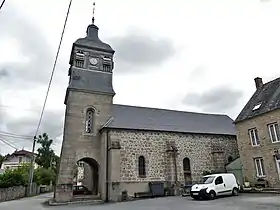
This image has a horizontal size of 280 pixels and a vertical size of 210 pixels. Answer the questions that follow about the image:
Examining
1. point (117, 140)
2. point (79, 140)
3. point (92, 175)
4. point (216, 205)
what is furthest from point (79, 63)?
point (216, 205)

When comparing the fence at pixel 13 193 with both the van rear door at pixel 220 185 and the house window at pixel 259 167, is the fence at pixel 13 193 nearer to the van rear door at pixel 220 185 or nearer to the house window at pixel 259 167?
the van rear door at pixel 220 185

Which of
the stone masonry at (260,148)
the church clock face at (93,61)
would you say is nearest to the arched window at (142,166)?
the stone masonry at (260,148)

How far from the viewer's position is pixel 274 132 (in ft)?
63.4

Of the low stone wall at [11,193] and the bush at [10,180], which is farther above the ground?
the bush at [10,180]

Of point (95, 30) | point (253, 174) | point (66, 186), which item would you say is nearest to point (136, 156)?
point (66, 186)

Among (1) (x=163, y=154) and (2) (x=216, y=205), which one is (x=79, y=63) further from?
(2) (x=216, y=205)

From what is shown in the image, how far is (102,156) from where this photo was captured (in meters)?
21.8

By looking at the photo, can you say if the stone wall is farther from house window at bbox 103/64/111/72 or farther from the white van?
house window at bbox 103/64/111/72

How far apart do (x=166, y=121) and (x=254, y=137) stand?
8.56 meters

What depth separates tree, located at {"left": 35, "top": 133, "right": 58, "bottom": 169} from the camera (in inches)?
2355

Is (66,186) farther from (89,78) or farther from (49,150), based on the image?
(49,150)

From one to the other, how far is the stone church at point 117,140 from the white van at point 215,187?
5.56 m

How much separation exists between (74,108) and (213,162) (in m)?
14.5

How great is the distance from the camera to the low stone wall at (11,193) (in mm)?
24062
